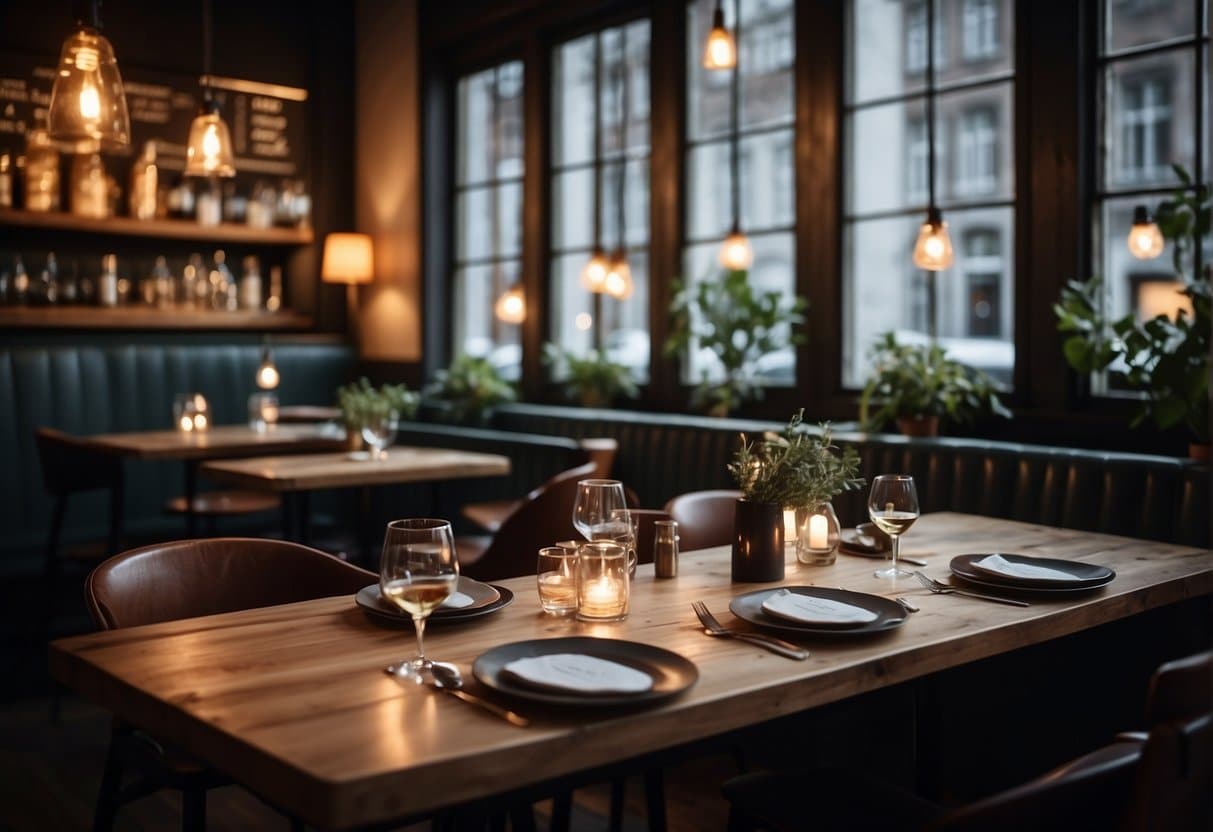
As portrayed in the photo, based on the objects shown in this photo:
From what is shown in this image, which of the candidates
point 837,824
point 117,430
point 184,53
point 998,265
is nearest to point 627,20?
point 184,53

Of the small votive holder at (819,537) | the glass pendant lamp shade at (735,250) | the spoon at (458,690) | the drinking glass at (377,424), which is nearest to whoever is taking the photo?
the spoon at (458,690)

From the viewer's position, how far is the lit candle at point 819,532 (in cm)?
221

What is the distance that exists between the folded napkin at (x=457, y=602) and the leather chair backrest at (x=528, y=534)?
4.63 feet

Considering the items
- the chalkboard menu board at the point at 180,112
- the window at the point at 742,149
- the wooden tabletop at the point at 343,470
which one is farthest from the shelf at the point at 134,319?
the window at the point at 742,149

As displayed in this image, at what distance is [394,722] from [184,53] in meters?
6.03

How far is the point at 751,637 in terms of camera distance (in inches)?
64.7

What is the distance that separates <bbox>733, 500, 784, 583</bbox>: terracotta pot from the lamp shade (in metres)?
4.96

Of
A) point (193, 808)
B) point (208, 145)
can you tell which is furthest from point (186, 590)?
point (208, 145)

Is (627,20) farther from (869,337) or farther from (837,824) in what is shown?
(837,824)

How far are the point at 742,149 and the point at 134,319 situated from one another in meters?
3.29

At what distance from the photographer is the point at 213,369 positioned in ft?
20.7

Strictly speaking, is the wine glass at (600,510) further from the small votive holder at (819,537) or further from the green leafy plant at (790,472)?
the small votive holder at (819,537)

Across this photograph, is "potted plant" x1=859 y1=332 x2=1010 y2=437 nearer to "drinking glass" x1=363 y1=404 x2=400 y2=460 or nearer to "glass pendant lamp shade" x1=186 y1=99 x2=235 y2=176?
"drinking glass" x1=363 y1=404 x2=400 y2=460

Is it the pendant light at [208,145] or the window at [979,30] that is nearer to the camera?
the pendant light at [208,145]
